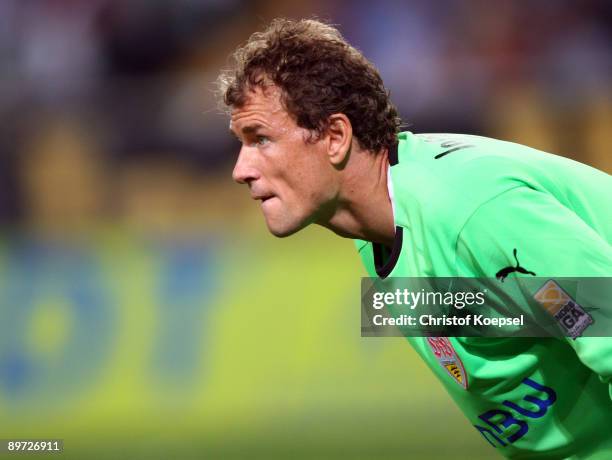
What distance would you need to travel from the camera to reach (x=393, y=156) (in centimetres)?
333

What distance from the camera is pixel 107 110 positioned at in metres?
7.69

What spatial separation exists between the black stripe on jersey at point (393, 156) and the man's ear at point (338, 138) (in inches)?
5.3

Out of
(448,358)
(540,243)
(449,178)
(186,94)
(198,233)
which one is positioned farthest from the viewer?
(186,94)

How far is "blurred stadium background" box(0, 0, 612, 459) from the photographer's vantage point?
6.26 metres

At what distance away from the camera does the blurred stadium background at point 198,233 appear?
626 cm

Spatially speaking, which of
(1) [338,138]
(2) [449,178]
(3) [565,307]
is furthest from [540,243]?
(1) [338,138]

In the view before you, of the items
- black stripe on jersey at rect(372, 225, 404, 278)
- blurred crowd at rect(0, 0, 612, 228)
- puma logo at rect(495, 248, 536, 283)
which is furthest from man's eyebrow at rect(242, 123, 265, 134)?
blurred crowd at rect(0, 0, 612, 228)

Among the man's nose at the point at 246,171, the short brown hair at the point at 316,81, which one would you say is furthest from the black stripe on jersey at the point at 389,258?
the man's nose at the point at 246,171

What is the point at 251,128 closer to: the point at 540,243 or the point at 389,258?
the point at 389,258

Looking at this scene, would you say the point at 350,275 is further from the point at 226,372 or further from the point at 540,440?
the point at 540,440

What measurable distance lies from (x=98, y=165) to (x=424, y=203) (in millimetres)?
4886

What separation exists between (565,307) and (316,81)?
42.3 inches

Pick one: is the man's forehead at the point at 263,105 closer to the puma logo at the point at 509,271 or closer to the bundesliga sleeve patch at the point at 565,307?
the puma logo at the point at 509,271

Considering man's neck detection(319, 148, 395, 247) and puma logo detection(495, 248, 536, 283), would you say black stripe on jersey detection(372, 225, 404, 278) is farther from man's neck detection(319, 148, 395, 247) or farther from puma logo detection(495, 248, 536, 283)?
puma logo detection(495, 248, 536, 283)
